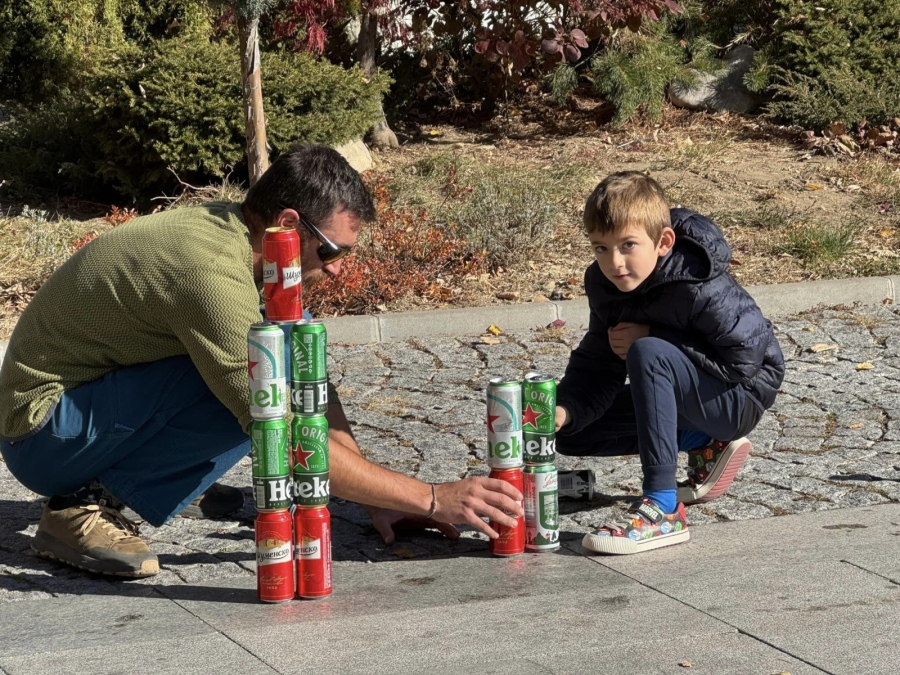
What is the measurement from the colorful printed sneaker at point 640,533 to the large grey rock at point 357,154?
5.92 m

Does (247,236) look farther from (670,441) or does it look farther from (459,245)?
(459,245)

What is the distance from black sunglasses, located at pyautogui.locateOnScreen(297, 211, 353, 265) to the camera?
3.71m

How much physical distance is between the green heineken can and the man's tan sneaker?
2.35 feet

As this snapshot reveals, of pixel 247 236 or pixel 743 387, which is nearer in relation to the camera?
pixel 247 236

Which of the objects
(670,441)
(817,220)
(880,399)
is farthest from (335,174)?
(817,220)

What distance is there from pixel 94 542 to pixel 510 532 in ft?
4.13

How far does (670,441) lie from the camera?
3986mm

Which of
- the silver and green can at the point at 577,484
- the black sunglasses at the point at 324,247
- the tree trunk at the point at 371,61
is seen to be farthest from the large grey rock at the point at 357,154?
the black sunglasses at the point at 324,247

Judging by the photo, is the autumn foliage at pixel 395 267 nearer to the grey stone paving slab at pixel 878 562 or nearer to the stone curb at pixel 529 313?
the stone curb at pixel 529 313

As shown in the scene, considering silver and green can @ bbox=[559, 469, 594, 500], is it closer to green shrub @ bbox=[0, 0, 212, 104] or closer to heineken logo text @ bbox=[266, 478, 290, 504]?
heineken logo text @ bbox=[266, 478, 290, 504]

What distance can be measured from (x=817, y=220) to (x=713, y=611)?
572cm

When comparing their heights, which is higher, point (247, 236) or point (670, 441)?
point (247, 236)

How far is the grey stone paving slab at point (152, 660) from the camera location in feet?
10.0

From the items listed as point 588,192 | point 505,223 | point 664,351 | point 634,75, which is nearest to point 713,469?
point 664,351
